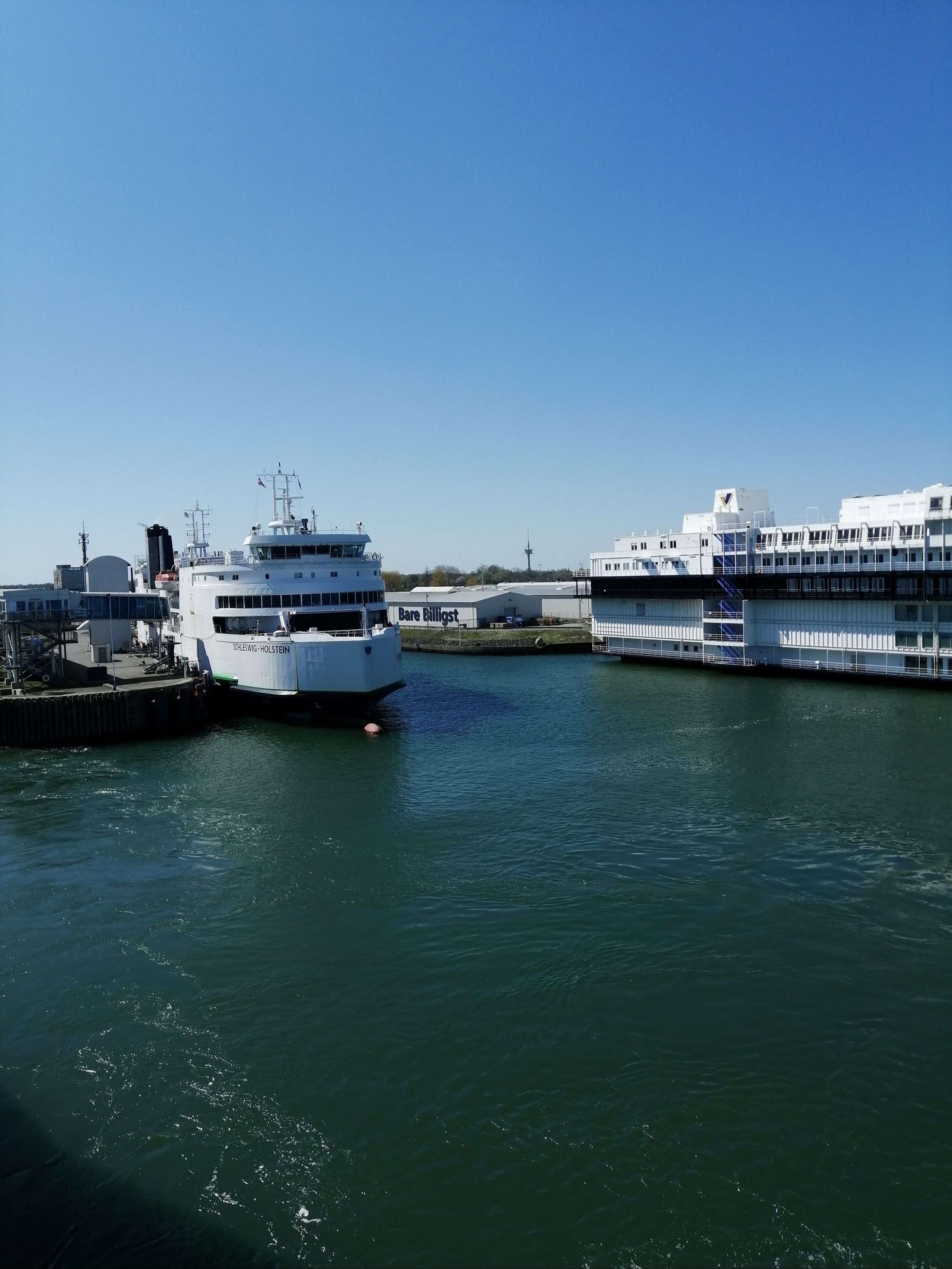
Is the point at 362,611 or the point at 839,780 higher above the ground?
the point at 362,611

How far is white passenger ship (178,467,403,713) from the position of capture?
1647 inches

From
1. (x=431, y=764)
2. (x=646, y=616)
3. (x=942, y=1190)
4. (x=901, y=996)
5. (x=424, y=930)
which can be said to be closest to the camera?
(x=942, y=1190)

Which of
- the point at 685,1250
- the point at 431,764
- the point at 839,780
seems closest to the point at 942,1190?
the point at 685,1250

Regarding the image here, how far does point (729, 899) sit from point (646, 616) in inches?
1858

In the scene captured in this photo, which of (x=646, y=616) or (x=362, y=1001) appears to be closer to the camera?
(x=362, y=1001)

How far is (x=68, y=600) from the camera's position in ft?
160

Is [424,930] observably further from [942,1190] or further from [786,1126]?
[942,1190]

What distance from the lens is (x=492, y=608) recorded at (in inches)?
3632

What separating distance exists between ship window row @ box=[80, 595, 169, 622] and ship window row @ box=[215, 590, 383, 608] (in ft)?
54.2

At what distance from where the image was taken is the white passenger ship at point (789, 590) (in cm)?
5003

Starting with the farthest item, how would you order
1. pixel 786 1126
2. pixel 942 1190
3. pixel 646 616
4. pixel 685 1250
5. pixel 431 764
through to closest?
pixel 646 616 → pixel 431 764 → pixel 786 1126 → pixel 942 1190 → pixel 685 1250

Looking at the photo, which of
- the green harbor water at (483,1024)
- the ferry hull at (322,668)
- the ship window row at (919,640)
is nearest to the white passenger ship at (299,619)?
the ferry hull at (322,668)

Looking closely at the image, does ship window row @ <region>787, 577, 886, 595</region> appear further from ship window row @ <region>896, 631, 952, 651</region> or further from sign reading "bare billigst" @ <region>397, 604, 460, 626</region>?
sign reading "bare billigst" @ <region>397, 604, 460, 626</region>

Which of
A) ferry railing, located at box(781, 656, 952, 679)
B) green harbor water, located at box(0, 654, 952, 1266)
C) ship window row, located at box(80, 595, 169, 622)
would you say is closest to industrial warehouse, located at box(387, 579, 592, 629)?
ship window row, located at box(80, 595, 169, 622)
